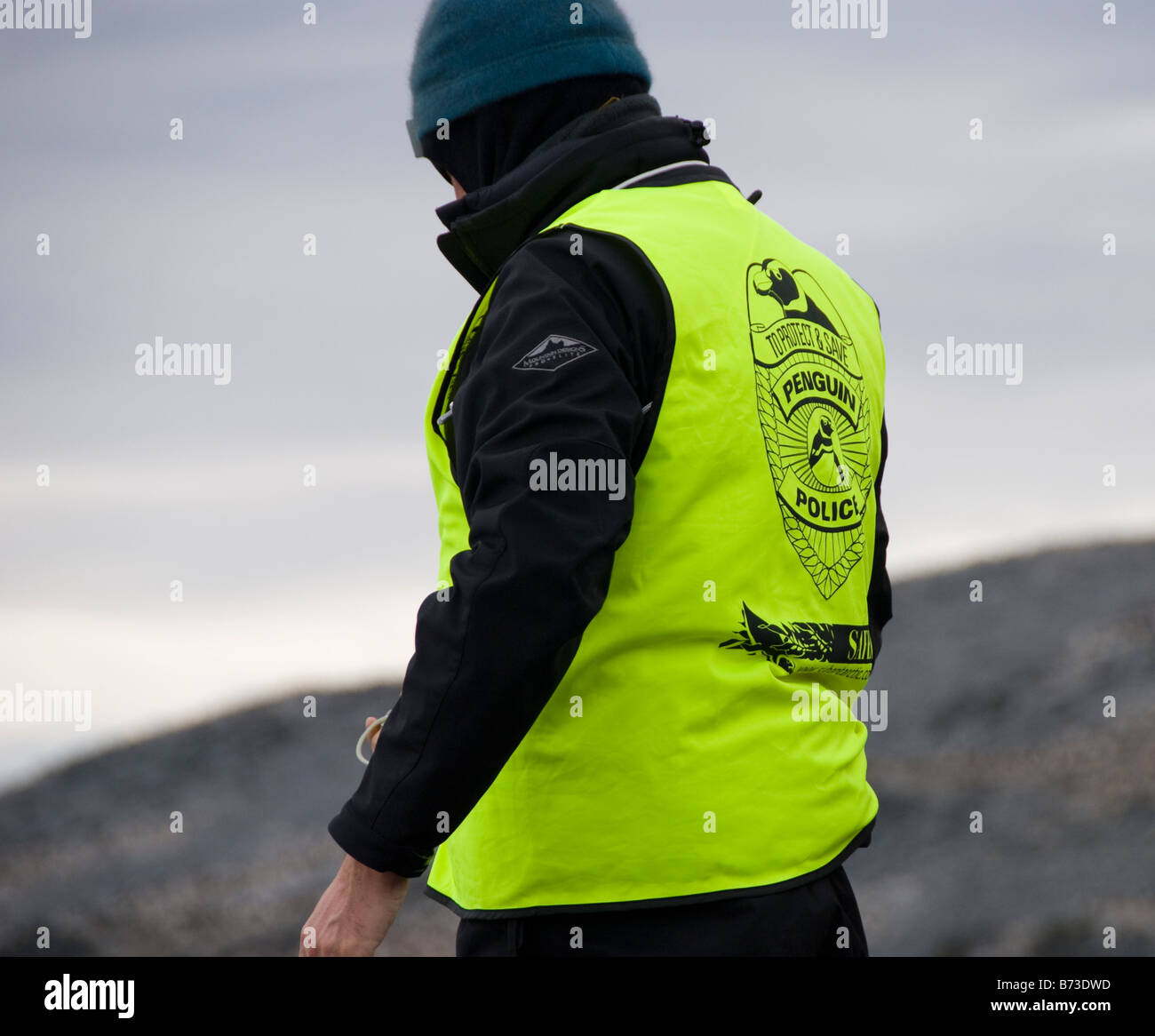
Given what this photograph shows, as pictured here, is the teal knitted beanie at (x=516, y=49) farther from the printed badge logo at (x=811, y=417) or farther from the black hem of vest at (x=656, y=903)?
the black hem of vest at (x=656, y=903)

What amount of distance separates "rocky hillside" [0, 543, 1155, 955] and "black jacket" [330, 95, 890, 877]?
7.84m

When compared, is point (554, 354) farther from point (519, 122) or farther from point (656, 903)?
point (656, 903)

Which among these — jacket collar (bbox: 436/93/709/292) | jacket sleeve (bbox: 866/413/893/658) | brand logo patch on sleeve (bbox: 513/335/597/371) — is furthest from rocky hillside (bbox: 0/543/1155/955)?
brand logo patch on sleeve (bbox: 513/335/597/371)

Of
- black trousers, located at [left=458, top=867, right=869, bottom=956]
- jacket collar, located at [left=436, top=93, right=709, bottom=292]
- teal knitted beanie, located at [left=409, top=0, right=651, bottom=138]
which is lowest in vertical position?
black trousers, located at [left=458, top=867, right=869, bottom=956]

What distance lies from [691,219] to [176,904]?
445 inches

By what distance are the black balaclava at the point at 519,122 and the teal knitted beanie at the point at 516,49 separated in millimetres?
16

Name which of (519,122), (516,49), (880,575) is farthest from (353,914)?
(516,49)

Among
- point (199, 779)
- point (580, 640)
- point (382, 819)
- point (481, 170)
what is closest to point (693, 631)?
point (580, 640)

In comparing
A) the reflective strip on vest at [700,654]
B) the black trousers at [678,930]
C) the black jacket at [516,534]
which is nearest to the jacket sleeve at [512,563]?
the black jacket at [516,534]

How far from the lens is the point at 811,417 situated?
2.13 metres

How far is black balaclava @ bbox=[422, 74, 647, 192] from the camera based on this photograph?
2275 mm

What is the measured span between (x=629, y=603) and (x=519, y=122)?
38.4 inches

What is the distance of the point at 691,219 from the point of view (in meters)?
2.09

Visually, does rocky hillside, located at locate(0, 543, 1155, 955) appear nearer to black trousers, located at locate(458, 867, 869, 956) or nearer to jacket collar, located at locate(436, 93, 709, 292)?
black trousers, located at locate(458, 867, 869, 956)
